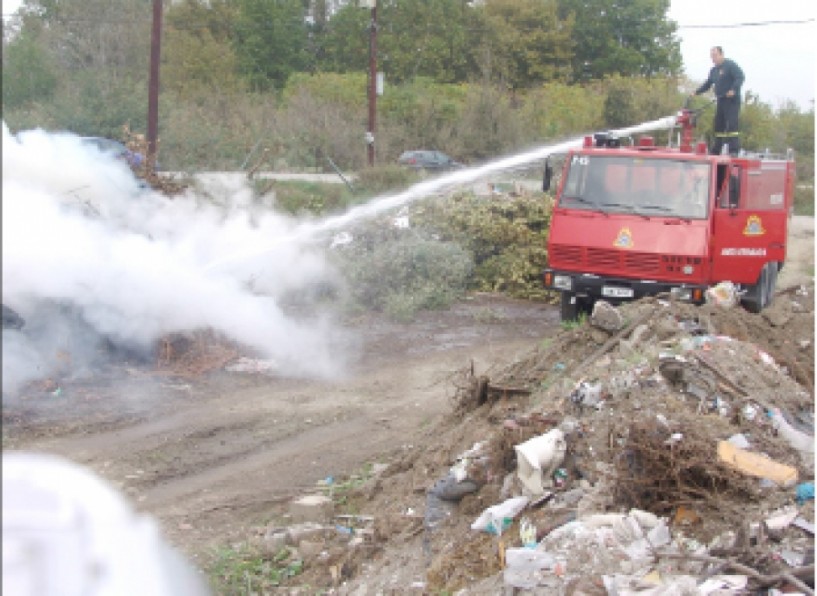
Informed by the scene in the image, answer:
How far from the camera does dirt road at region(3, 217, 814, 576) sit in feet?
22.5

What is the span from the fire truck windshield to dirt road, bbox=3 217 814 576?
2285 mm

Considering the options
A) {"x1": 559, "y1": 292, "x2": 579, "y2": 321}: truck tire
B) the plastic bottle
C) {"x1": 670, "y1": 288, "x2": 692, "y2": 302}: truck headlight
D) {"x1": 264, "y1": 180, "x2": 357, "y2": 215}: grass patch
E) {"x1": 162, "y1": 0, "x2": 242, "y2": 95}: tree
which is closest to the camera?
the plastic bottle

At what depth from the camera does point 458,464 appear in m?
6.62

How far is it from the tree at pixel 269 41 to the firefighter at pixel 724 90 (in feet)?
60.2

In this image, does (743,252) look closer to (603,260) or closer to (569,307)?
(603,260)

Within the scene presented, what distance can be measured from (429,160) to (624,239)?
57.6 feet

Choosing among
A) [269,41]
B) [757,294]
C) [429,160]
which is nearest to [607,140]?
[757,294]

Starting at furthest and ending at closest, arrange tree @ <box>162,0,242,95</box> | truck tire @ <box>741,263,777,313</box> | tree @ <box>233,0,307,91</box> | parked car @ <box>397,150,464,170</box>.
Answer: tree @ <box>233,0,307,91</box> < parked car @ <box>397,150,464,170</box> < tree @ <box>162,0,242,95</box> < truck tire @ <box>741,263,777,313</box>

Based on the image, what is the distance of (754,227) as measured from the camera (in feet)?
37.4

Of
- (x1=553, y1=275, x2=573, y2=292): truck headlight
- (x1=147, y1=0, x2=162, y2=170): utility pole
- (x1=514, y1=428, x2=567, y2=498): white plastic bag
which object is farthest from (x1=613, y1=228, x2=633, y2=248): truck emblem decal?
(x1=147, y1=0, x2=162, y2=170): utility pole

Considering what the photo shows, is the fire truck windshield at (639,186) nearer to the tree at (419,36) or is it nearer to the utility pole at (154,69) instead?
the utility pole at (154,69)

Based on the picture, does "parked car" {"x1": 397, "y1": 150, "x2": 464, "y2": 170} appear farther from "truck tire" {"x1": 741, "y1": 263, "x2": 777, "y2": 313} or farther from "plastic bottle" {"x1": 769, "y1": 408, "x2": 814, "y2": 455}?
"plastic bottle" {"x1": 769, "y1": 408, "x2": 814, "y2": 455}

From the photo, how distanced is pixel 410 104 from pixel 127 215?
26.3m

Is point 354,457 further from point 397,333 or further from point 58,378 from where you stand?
point 397,333
